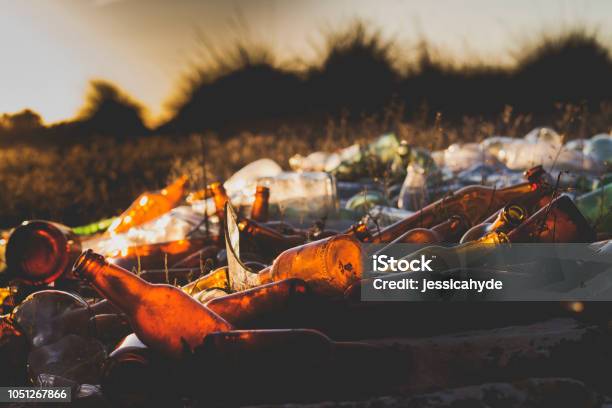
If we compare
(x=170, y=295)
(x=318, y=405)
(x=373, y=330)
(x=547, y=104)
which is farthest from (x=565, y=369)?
(x=547, y=104)

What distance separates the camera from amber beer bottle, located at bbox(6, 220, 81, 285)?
204cm

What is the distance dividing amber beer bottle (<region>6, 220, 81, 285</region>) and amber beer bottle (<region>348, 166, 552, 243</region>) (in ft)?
2.93

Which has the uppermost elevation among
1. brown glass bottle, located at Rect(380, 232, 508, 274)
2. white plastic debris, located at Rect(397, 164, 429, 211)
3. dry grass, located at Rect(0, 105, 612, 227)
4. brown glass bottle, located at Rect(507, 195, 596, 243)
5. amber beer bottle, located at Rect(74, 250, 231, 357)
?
dry grass, located at Rect(0, 105, 612, 227)

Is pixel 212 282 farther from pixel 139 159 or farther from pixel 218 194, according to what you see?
pixel 139 159

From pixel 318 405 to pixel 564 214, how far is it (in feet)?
2.70

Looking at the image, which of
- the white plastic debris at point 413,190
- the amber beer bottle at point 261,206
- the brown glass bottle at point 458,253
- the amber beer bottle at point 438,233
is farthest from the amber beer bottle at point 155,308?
the white plastic debris at point 413,190

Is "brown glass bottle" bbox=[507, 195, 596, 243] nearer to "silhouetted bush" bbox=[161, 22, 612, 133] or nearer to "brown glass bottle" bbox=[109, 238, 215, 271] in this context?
"brown glass bottle" bbox=[109, 238, 215, 271]

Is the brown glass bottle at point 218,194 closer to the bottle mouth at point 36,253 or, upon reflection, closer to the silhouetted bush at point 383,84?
the bottle mouth at point 36,253

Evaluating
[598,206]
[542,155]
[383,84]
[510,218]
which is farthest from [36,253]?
[383,84]

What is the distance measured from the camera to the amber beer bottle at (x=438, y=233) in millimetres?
1968

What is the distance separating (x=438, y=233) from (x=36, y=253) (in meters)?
1.12

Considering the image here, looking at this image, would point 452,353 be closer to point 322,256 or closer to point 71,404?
point 322,256

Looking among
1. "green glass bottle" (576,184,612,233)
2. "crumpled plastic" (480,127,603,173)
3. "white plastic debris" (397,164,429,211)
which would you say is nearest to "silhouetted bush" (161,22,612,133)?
"crumpled plastic" (480,127,603,173)

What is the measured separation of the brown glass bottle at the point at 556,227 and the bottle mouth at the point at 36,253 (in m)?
1.23
